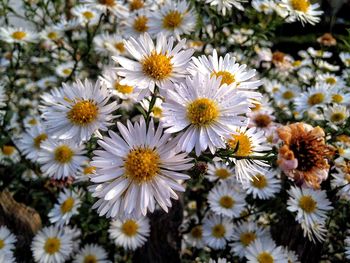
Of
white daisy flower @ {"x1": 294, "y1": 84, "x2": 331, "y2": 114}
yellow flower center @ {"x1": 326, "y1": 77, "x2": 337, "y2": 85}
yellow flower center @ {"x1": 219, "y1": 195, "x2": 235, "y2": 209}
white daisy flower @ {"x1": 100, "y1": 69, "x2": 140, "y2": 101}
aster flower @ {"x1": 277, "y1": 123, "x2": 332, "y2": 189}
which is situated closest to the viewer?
aster flower @ {"x1": 277, "y1": 123, "x2": 332, "y2": 189}

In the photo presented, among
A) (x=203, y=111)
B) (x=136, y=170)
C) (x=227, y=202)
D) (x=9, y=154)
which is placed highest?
(x=9, y=154)

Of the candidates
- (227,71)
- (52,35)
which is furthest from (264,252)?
(52,35)

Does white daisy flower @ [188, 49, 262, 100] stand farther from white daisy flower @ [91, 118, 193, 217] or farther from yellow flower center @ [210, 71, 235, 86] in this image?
white daisy flower @ [91, 118, 193, 217]

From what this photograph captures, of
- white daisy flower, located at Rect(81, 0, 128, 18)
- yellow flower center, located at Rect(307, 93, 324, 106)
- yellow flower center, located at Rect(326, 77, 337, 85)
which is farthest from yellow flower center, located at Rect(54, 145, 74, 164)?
yellow flower center, located at Rect(326, 77, 337, 85)

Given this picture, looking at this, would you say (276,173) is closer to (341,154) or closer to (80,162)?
(341,154)

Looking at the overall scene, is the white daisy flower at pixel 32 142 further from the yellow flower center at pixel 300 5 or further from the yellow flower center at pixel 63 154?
the yellow flower center at pixel 300 5

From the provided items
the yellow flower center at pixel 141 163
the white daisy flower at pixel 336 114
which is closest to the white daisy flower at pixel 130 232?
the yellow flower center at pixel 141 163

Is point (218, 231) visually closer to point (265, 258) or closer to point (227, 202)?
point (227, 202)

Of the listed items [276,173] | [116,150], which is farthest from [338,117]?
[116,150]
